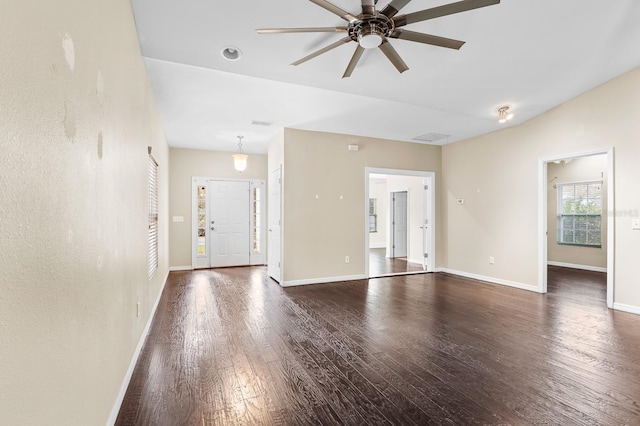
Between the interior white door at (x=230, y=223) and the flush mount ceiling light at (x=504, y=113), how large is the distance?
531 centimetres

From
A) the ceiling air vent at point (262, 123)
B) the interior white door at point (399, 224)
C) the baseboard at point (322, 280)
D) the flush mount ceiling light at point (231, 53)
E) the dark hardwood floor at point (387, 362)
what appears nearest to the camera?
the dark hardwood floor at point (387, 362)

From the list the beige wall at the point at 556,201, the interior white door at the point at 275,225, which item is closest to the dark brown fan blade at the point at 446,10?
the interior white door at the point at 275,225

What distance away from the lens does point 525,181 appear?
16.9 ft

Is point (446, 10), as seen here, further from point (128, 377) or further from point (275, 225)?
point (275, 225)

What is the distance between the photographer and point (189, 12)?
7.92 feet

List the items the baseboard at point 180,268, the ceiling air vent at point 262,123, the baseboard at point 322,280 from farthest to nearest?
1. the baseboard at point 180,268
2. the baseboard at point 322,280
3. the ceiling air vent at point 262,123

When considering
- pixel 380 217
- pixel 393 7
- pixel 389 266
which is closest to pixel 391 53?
pixel 393 7

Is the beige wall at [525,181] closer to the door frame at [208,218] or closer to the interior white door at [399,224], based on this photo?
the interior white door at [399,224]

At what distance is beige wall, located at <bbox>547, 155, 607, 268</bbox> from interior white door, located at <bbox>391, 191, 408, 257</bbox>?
3.53m

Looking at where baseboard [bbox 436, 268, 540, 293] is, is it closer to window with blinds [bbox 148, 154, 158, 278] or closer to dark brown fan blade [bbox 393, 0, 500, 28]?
dark brown fan blade [bbox 393, 0, 500, 28]

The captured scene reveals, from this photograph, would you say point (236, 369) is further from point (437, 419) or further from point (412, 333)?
point (412, 333)

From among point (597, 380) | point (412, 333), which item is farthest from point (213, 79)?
point (597, 380)

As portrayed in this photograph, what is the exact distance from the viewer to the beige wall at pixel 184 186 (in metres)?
6.87

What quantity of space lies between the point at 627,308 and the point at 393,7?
467 cm
